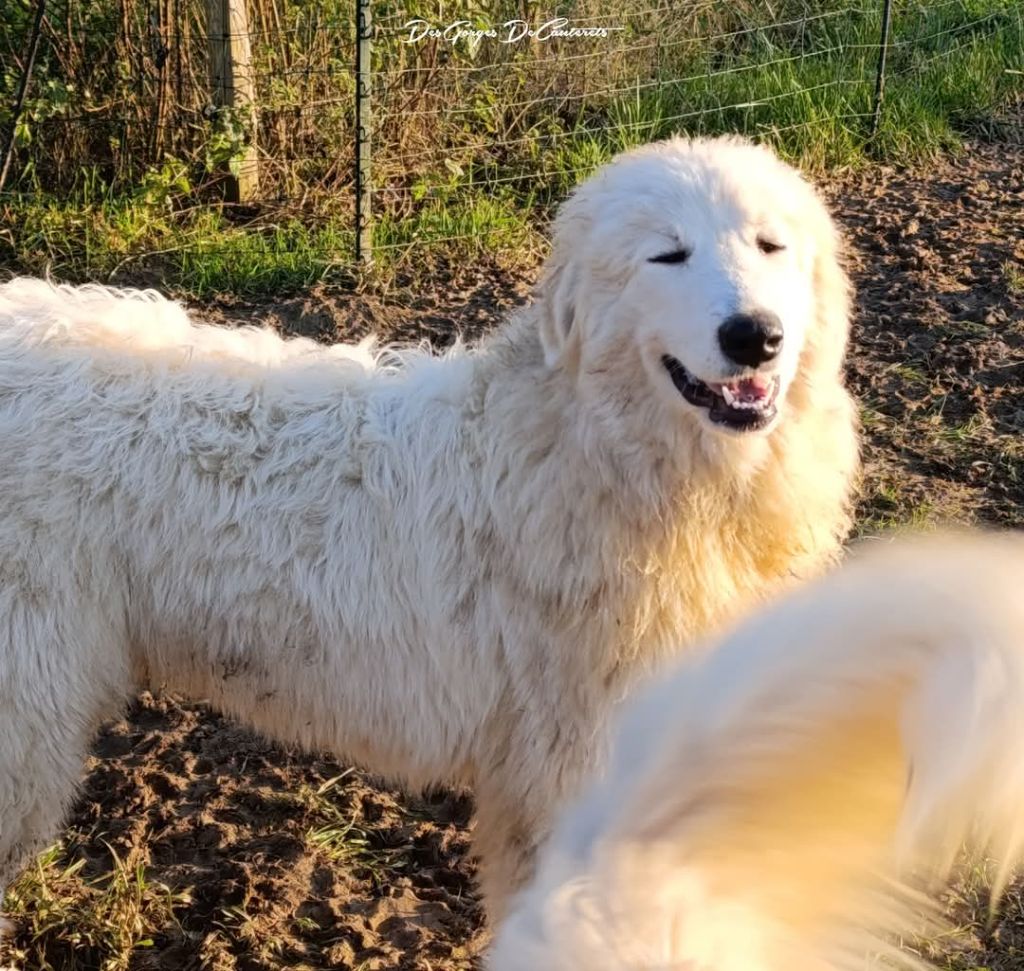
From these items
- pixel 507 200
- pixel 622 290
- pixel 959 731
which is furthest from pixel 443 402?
pixel 507 200

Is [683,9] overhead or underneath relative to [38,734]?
overhead

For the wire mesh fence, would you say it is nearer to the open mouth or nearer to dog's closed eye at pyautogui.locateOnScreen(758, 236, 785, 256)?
dog's closed eye at pyautogui.locateOnScreen(758, 236, 785, 256)

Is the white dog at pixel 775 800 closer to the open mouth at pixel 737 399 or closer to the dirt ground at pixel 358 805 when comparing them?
the open mouth at pixel 737 399

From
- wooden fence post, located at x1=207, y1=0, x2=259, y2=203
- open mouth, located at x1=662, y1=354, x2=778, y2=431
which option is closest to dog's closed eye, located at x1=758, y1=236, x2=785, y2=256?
open mouth, located at x1=662, y1=354, x2=778, y2=431

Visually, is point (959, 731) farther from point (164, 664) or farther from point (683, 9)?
point (683, 9)

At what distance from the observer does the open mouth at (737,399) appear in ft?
8.55

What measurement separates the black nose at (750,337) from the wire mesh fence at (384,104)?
371 cm

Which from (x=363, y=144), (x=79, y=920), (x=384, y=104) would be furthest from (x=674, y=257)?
(x=384, y=104)

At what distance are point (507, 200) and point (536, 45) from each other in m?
1.11

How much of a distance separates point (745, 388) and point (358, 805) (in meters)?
1.72

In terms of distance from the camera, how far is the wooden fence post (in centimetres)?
589

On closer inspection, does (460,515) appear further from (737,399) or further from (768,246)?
(768,246)

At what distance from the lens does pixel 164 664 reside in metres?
2.93

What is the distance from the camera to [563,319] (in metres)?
2.82
